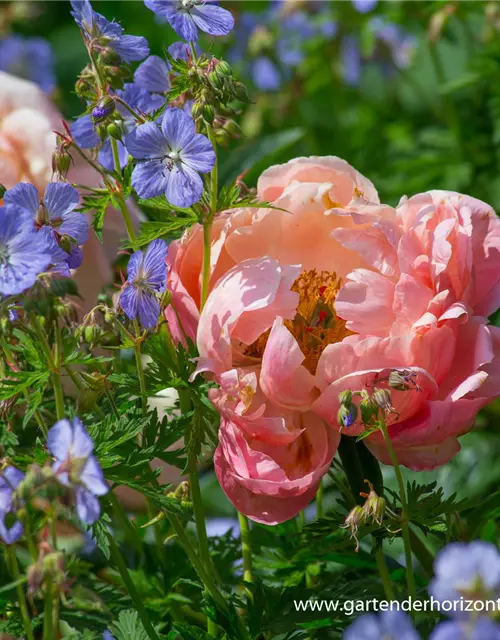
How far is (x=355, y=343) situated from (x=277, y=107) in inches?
41.3

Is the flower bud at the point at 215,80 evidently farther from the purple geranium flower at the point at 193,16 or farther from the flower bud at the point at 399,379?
the flower bud at the point at 399,379

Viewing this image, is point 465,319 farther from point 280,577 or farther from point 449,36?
point 449,36


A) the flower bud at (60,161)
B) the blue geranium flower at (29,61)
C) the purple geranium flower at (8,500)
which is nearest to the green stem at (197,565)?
the purple geranium flower at (8,500)

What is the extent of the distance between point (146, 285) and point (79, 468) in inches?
5.3

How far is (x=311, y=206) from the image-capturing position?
0.62 meters

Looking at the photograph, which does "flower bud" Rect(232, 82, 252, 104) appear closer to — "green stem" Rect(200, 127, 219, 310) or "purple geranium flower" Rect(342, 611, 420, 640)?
"green stem" Rect(200, 127, 219, 310)

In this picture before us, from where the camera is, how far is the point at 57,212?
54 cm

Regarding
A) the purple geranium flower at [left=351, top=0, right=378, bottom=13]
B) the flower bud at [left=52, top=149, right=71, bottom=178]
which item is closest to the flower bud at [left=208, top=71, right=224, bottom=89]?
the flower bud at [left=52, top=149, right=71, bottom=178]

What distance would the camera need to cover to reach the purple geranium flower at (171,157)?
0.52m

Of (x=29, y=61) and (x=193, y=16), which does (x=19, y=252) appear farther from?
(x=29, y=61)

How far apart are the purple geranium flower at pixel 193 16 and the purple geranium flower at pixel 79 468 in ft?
0.79

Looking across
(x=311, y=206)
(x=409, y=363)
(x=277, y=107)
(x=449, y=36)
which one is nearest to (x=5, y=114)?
(x=311, y=206)

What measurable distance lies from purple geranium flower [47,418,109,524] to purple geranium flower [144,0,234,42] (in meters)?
0.24

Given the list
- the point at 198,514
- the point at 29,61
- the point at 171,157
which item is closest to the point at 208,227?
the point at 171,157
